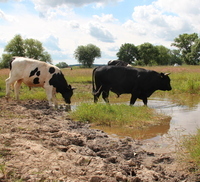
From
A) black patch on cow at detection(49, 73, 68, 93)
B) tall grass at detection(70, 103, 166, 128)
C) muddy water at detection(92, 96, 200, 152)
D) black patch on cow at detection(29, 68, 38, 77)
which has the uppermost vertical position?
black patch on cow at detection(29, 68, 38, 77)

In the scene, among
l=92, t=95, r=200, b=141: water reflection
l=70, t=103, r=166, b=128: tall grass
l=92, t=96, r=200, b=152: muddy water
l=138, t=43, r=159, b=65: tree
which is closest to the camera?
l=92, t=96, r=200, b=152: muddy water

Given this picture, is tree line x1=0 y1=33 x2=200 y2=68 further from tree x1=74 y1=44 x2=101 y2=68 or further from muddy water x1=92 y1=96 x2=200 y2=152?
muddy water x1=92 y1=96 x2=200 y2=152

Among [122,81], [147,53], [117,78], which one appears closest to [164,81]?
[122,81]

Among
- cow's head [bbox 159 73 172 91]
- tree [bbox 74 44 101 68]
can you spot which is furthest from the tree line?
cow's head [bbox 159 73 172 91]

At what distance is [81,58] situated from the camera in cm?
10256

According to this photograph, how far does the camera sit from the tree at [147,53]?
90.3m

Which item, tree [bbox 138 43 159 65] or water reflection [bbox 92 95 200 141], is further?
tree [bbox 138 43 159 65]

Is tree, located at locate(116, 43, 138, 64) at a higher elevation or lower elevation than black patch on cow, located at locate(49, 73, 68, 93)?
higher

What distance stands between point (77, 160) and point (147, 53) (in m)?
90.2

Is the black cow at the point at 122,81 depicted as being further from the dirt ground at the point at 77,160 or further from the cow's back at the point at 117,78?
the dirt ground at the point at 77,160

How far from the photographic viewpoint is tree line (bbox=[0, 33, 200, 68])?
7588 cm

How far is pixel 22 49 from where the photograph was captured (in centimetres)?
7706

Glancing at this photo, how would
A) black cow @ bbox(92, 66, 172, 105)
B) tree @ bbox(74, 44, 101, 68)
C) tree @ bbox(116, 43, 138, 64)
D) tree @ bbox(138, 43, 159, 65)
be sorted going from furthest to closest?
tree @ bbox(74, 44, 101, 68) → tree @ bbox(116, 43, 138, 64) → tree @ bbox(138, 43, 159, 65) → black cow @ bbox(92, 66, 172, 105)

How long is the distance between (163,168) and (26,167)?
2.26 meters
